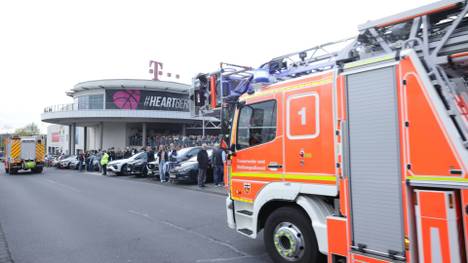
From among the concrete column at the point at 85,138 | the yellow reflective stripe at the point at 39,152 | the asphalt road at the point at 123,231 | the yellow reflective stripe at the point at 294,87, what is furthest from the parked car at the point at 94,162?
the yellow reflective stripe at the point at 294,87

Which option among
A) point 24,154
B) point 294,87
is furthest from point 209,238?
point 24,154

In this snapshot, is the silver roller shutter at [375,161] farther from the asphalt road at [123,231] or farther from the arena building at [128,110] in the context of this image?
the arena building at [128,110]

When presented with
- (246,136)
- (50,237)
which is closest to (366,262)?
(246,136)

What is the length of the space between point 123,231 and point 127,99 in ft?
128

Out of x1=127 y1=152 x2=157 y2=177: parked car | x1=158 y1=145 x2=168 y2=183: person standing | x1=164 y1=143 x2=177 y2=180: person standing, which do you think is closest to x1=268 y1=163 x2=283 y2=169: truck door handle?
x1=164 y1=143 x2=177 y2=180: person standing

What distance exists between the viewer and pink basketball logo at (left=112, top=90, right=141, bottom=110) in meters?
43.7

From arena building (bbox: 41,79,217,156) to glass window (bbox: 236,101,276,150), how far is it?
36.7 metres

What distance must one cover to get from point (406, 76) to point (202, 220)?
Answer: 18.7 feet

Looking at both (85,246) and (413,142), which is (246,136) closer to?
(413,142)

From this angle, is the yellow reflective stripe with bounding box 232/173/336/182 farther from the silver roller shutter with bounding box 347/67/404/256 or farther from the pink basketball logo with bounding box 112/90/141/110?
the pink basketball logo with bounding box 112/90/141/110

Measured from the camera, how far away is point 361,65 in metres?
3.69

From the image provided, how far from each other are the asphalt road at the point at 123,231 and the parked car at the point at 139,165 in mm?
8223

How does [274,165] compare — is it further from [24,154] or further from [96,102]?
[96,102]

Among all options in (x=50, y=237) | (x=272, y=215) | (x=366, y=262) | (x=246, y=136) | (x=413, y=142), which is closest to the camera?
(x=413, y=142)
